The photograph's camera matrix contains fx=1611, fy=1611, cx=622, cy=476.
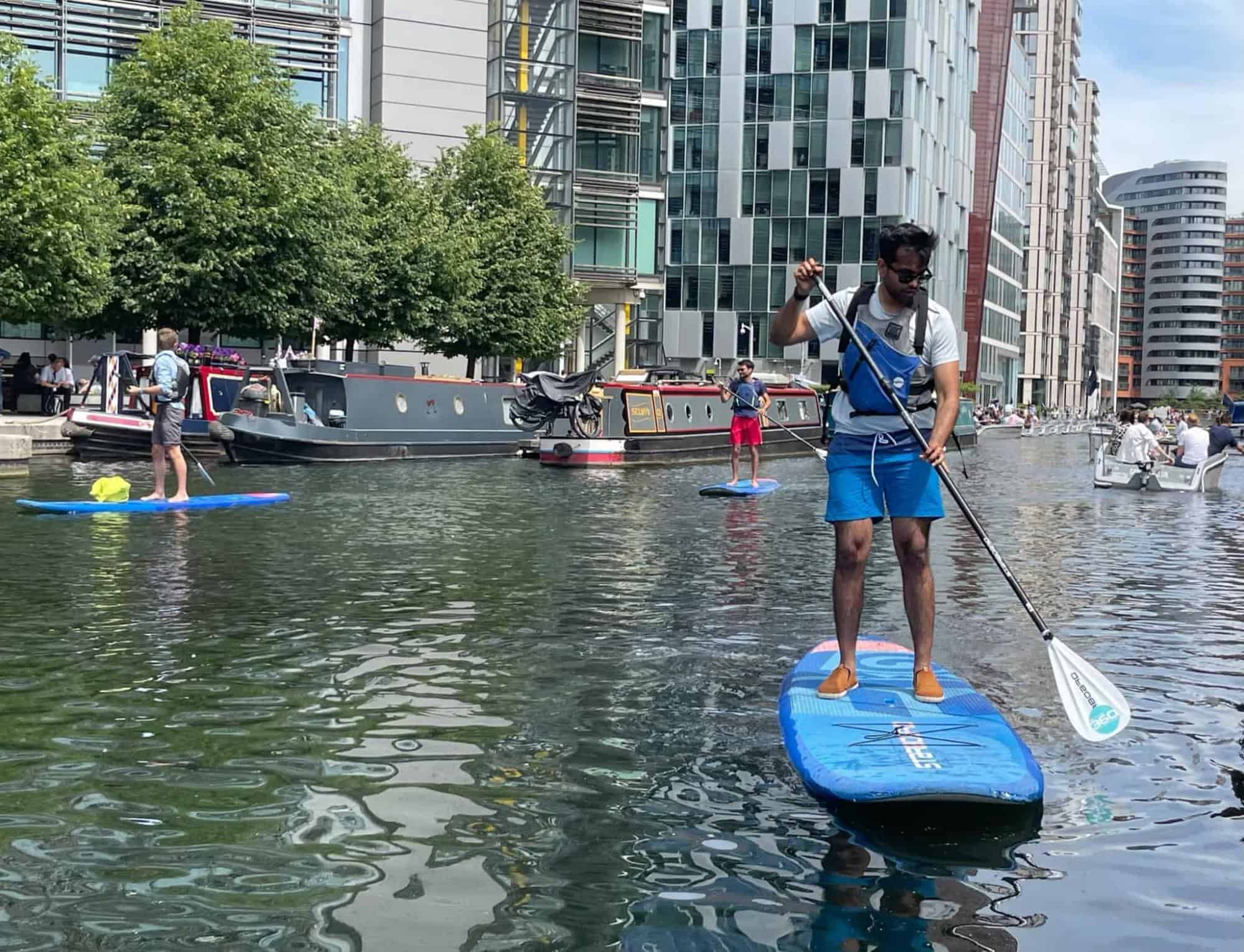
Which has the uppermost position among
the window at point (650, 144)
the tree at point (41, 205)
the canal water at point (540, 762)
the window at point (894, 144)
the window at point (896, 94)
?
the window at point (896, 94)

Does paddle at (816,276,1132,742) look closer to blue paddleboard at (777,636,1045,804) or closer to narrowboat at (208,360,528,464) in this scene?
blue paddleboard at (777,636,1045,804)

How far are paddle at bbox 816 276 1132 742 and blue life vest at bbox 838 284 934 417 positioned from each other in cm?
Result: 4

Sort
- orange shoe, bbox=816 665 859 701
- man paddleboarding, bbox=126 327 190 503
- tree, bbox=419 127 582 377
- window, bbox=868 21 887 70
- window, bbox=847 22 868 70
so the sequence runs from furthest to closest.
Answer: window, bbox=847 22 868 70 → window, bbox=868 21 887 70 → tree, bbox=419 127 582 377 → man paddleboarding, bbox=126 327 190 503 → orange shoe, bbox=816 665 859 701

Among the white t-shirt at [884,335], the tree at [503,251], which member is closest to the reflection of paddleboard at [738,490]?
the white t-shirt at [884,335]

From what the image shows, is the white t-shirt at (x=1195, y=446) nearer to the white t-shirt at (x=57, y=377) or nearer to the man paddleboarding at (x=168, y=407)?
the man paddleboarding at (x=168, y=407)

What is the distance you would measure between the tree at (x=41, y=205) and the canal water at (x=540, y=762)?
704 inches

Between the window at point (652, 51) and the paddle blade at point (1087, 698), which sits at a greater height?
the window at point (652, 51)

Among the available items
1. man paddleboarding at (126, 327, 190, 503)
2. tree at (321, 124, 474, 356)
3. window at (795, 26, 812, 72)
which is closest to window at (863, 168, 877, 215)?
window at (795, 26, 812, 72)

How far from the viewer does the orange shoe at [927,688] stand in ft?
21.6

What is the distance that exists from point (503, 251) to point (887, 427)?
42.7 meters

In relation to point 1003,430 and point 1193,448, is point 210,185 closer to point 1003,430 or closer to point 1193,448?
point 1193,448

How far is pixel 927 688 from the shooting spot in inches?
262

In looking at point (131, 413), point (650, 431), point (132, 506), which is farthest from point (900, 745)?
point (131, 413)

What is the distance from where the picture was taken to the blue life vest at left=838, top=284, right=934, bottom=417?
6.97m
